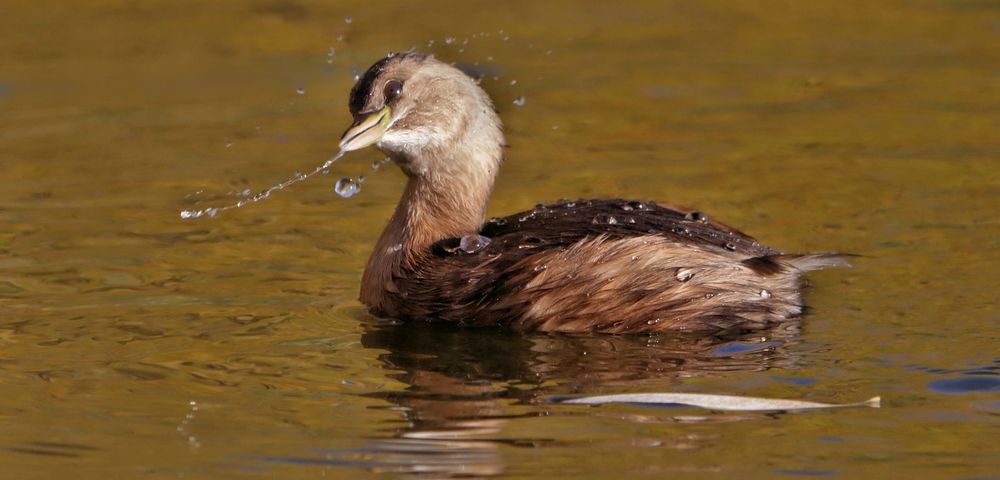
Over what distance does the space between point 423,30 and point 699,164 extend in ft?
11.3

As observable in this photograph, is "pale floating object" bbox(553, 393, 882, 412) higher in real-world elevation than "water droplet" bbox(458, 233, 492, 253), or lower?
lower

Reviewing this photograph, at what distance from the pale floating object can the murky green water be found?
8 centimetres

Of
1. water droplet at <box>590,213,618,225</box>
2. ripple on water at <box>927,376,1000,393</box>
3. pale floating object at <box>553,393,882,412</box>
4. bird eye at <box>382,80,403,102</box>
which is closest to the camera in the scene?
pale floating object at <box>553,393,882,412</box>

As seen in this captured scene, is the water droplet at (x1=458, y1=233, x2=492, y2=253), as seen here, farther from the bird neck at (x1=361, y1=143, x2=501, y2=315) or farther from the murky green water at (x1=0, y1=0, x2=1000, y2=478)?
the murky green water at (x1=0, y1=0, x2=1000, y2=478)


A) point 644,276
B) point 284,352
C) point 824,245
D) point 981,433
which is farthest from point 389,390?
point 824,245

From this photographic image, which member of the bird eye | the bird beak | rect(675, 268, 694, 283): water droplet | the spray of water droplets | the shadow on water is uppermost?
the bird eye

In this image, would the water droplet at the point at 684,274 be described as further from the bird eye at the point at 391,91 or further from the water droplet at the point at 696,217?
the bird eye at the point at 391,91

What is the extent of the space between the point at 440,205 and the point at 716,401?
227cm

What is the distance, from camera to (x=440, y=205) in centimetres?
841

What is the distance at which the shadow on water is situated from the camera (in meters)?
6.14

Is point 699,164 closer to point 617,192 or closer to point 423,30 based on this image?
point 617,192

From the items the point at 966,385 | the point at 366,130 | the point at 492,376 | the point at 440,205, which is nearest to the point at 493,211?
the point at 440,205

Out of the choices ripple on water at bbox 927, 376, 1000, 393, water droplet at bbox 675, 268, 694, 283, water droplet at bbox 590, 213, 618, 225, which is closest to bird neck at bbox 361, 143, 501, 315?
water droplet at bbox 590, 213, 618, 225

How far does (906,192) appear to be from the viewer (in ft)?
32.0
